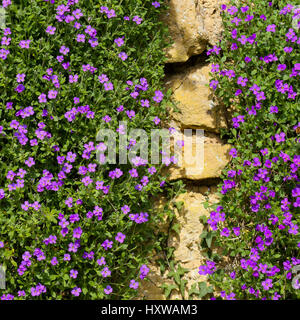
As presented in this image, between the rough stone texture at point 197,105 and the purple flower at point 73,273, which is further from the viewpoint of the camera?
the rough stone texture at point 197,105

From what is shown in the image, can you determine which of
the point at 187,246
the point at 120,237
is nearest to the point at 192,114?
the point at 187,246

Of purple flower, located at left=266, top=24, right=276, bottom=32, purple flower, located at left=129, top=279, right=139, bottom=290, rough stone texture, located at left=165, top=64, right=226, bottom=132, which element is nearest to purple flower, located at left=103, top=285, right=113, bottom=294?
purple flower, located at left=129, top=279, right=139, bottom=290

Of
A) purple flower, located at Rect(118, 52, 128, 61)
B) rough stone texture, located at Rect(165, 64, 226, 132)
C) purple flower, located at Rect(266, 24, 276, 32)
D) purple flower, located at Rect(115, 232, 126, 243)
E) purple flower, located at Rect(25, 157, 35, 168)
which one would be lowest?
purple flower, located at Rect(115, 232, 126, 243)

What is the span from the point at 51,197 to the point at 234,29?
6.72ft

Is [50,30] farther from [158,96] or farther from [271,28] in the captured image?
[271,28]

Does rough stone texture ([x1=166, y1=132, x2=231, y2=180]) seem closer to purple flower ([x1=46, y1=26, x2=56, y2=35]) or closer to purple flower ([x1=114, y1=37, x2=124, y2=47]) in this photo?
purple flower ([x1=114, y1=37, x2=124, y2=47])

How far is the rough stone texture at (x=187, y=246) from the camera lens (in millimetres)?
4363

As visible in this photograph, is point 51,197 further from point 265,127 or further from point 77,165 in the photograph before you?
point 265,127

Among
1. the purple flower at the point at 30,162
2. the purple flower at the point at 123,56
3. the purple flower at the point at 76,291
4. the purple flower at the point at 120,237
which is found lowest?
the purple flower at the point at 76,291

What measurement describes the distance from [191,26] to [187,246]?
190 cm

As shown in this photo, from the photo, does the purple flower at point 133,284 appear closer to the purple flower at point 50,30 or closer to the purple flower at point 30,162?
the purple flower at point 30,162

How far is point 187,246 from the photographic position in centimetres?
444

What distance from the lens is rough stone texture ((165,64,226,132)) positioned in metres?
4.56

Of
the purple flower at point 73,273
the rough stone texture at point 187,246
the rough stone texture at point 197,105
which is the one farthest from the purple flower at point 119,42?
the purple flower at point 73,273
